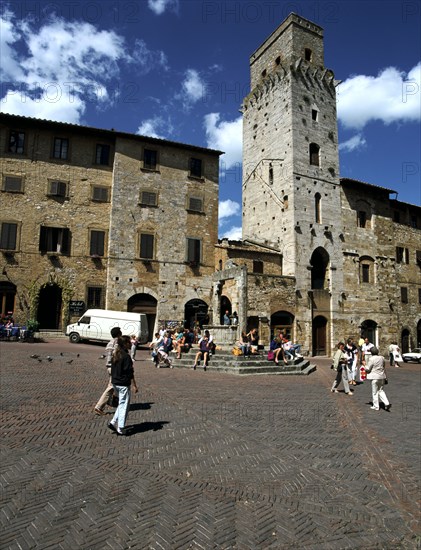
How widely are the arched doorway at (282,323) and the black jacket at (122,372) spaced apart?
62.6 feet

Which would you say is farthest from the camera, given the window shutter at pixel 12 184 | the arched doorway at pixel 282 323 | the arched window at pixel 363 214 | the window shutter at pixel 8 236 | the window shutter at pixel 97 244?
the arched window at pixel 363 214

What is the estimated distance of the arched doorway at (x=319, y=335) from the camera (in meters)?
27.1

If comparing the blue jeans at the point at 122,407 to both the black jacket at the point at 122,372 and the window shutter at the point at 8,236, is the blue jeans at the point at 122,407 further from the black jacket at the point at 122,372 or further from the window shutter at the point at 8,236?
the window shutter at the point at 8,236

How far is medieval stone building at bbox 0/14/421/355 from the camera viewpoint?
23250mm

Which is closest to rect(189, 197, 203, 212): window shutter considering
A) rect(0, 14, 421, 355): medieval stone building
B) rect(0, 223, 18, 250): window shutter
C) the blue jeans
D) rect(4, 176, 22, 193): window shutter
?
rect(0, 14, 421, 355): medieval stone building

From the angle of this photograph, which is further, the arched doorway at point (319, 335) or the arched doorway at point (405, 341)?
the arched doorway at point (405, 341)

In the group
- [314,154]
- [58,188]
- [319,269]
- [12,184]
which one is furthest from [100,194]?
[319,269]

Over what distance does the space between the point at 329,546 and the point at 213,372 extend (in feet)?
36.9

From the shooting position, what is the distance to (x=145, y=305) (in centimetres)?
2486

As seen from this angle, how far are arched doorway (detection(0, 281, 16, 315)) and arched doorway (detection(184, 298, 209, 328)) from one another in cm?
1070

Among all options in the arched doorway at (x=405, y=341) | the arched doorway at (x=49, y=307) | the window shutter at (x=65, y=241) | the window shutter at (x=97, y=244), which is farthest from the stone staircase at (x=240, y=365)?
the arched doorway at (x=405, y=341)

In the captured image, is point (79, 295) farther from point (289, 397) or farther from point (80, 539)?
point (80, 539)

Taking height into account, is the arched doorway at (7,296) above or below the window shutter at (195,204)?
below

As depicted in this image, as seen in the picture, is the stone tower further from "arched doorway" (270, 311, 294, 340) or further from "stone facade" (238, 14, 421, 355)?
"arched doorway" (270, 311, 294, 340)
